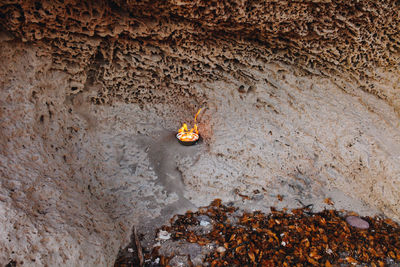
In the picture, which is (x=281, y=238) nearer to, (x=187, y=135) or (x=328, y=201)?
(x=328, y=201)

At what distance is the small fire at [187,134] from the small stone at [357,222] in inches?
67.3

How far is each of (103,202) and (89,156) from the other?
17.9 inches

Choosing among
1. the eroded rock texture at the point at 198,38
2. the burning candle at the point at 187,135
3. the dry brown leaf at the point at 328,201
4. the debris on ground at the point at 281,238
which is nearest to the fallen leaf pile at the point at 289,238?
the debris on ground at the point at 281,238

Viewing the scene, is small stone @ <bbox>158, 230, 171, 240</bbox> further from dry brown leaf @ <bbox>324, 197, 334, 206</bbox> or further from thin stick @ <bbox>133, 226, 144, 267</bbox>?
dry brown leaf @ <bbox>324, 197, 334, 206</bbox>

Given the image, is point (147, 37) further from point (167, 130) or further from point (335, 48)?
A: point (335, 48)

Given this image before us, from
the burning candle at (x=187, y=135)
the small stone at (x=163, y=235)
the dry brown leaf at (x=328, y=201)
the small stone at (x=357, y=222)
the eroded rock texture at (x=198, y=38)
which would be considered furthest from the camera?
the burning candle at (x=187, y=135)

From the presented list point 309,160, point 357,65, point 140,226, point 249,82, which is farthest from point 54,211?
point 357,65

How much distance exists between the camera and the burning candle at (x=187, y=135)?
115 inches

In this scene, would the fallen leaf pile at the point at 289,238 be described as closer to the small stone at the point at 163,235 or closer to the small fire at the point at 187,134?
the small stone at the point at 163,235

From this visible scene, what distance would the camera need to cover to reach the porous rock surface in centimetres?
186

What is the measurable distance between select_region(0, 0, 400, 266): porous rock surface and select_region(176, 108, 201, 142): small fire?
0.32 feet

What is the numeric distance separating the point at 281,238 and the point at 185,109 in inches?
68.8

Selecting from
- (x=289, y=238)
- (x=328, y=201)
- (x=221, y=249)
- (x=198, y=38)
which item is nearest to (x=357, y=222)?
(x=328, y=201)

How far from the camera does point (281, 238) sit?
82.7 inches
